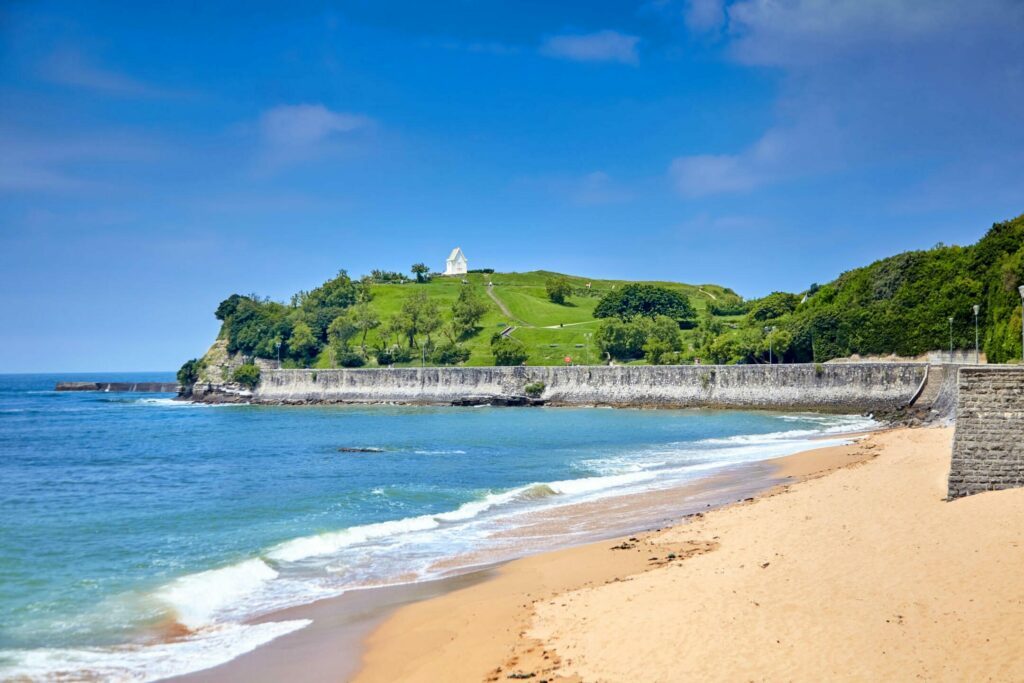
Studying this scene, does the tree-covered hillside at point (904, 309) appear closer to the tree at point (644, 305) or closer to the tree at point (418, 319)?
the tree at point (644, 305)

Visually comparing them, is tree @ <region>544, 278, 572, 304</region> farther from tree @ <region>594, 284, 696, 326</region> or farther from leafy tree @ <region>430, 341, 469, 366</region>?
leafy tree @ <region>430, 341, 469, 366</region>

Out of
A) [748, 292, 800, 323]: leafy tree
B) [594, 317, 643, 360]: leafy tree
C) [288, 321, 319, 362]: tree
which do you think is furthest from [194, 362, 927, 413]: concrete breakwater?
[748, 292, 800, 323]: leafy tree

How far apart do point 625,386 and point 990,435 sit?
→ 194 ft

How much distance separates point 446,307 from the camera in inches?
5281

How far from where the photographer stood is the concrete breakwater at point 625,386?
Answer: 199 ft

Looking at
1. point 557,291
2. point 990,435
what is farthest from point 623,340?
point 990,435

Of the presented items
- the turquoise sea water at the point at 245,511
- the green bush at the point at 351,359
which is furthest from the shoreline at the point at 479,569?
the green bush at the point at 351,359

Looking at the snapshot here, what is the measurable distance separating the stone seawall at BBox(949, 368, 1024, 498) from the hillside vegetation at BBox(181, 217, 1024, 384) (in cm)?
3107

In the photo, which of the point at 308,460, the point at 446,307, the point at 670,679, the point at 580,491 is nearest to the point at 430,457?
the point at 308,460

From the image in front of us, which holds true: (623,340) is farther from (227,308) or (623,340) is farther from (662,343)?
(227,308)

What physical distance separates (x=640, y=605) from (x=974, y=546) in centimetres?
558

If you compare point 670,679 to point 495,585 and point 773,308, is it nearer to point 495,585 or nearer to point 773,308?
point 495,585

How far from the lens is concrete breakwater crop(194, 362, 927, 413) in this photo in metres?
60.6

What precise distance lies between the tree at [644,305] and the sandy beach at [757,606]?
10279 cm
